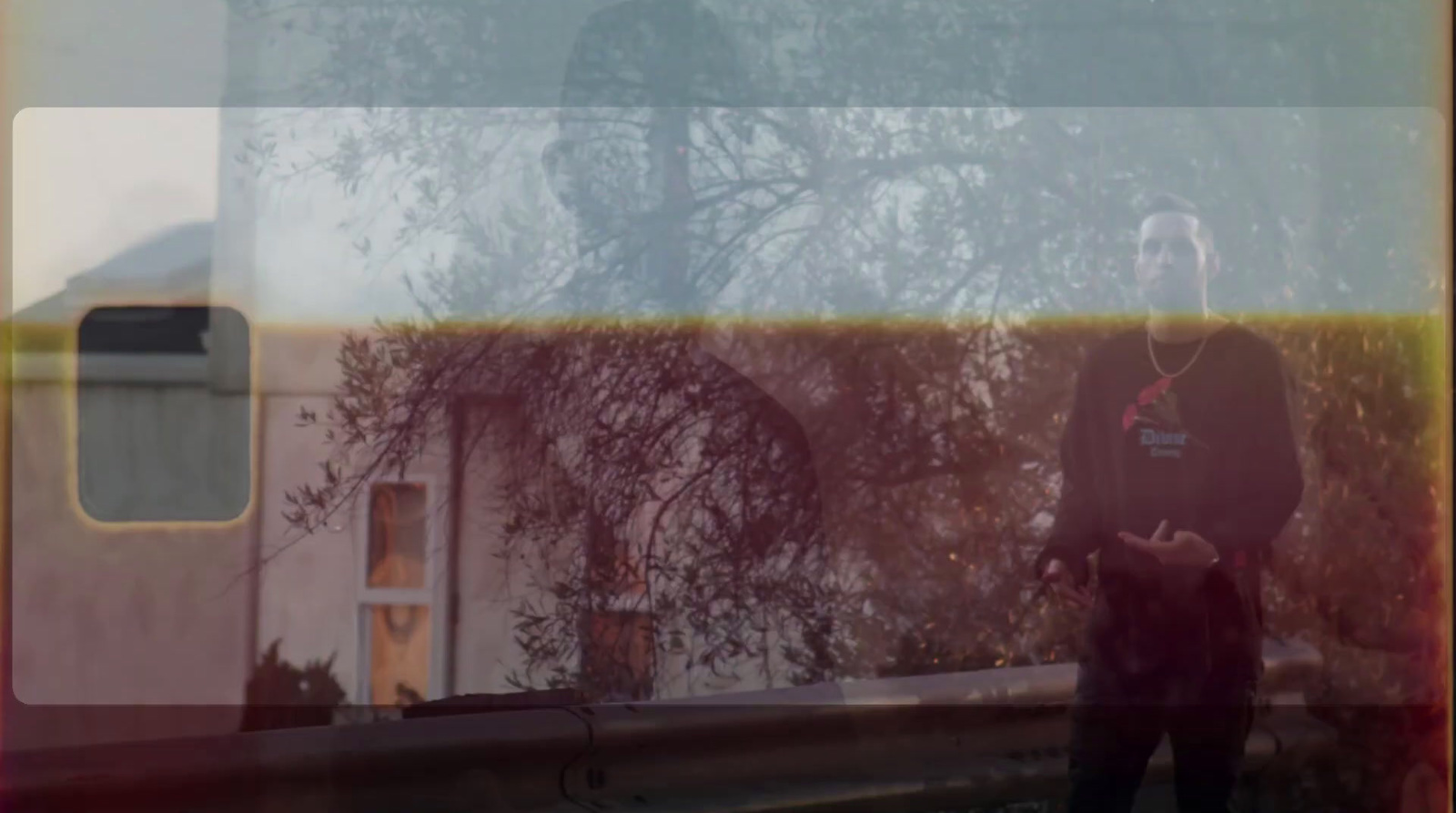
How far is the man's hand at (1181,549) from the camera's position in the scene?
182cm

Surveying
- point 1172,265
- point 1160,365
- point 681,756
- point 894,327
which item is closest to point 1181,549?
point 1160,365

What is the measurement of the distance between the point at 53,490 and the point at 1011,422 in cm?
143

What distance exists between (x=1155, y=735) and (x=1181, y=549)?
0.29 m

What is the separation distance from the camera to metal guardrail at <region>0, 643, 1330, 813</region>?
6.12ft

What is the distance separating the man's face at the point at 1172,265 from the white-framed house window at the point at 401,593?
107cm

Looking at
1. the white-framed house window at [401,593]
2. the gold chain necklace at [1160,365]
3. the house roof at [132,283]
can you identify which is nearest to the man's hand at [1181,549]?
the gold chain necklace at [1160,365]

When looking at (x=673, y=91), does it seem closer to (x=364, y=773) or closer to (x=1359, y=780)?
Answer: (x=364, y=773)

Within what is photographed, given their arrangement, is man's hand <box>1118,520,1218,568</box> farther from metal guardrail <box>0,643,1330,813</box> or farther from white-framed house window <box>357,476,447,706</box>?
white-framed house window <box>357,476,447,706</box>

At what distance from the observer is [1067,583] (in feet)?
6.02

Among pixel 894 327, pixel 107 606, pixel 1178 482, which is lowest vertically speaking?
pixel 107 606

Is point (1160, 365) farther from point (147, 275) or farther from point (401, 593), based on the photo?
point (147, 275)

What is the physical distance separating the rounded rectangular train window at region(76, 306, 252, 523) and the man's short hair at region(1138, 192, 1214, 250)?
4.35 feet

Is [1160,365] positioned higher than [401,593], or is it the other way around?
[1160,365]

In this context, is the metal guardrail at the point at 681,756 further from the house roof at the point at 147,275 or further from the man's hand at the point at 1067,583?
the house roof at the point at 147,275
